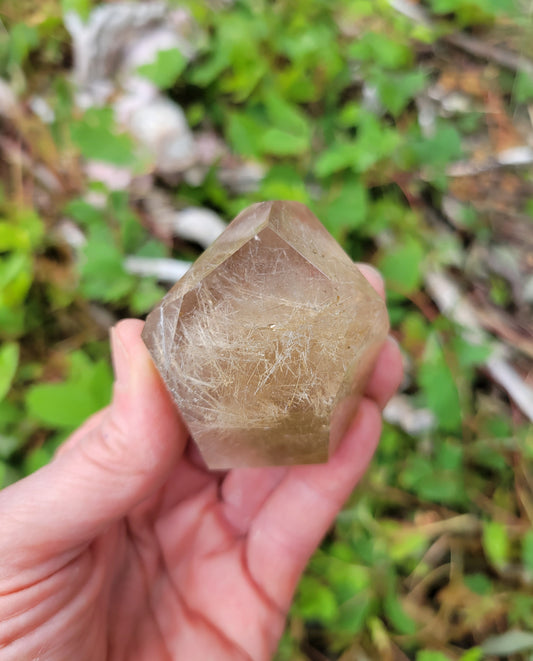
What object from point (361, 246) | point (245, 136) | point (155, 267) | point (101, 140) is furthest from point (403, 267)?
point (101, 140)

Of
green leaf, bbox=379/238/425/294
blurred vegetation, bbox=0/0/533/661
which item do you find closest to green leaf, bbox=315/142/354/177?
blurred vegetation, bbox=0/0/533/661

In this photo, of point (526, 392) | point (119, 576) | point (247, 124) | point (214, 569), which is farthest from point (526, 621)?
point (247, 124)

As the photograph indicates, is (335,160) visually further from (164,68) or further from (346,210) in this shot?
(164,68)

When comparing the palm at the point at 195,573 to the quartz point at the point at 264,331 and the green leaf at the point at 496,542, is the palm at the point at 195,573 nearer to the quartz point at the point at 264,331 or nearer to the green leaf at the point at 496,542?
the quartz point at the point at 264,331

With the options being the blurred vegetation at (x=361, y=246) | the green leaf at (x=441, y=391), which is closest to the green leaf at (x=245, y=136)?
the blurred vegetation at (x=361, y=246)

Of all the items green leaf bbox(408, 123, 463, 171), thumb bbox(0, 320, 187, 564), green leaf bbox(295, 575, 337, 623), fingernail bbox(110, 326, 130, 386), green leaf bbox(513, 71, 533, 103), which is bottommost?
green leaf bbox(295, 575, 337, 623)

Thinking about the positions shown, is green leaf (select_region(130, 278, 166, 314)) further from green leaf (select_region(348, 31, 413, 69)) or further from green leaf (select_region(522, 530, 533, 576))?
green leaf (select_region(522, 530, 533, 576))
